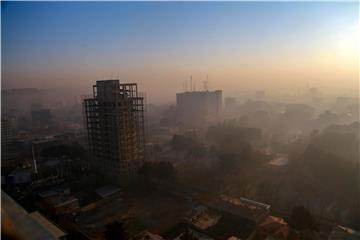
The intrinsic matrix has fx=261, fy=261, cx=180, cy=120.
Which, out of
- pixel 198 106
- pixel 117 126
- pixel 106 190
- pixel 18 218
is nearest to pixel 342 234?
pixel 18 218

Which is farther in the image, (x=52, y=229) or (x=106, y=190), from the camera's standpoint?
(x=106, y=190)

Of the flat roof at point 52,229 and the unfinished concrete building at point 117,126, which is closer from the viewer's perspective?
the flat roof at point 52,229

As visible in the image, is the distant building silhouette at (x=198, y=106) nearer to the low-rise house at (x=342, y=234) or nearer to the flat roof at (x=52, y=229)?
the low-rise house at (x=342, y=234)

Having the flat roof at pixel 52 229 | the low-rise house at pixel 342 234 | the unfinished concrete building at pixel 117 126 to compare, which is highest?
the unfinished concrete building at pixel 117 126

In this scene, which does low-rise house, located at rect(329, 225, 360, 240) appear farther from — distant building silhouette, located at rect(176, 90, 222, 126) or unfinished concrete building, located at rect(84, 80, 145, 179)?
distant building silhouette, located at rect(176, 90, 222, 126)

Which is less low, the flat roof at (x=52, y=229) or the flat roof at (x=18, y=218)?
the flat roof at (x=18, y=218)

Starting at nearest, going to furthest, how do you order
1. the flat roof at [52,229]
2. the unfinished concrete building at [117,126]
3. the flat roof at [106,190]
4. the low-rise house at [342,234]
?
the flat roof at [52,229], the low-rise house at [342,234], the flat roof at [106,190], the unfinished concrete building at [117,126]

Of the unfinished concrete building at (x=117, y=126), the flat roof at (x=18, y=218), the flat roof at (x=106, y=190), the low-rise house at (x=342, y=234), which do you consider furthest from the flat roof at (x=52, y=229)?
the low-rise house at (x=342, y=234)

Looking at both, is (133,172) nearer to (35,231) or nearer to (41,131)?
(35,231)

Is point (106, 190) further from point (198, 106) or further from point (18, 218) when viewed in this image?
point (198, 106)
